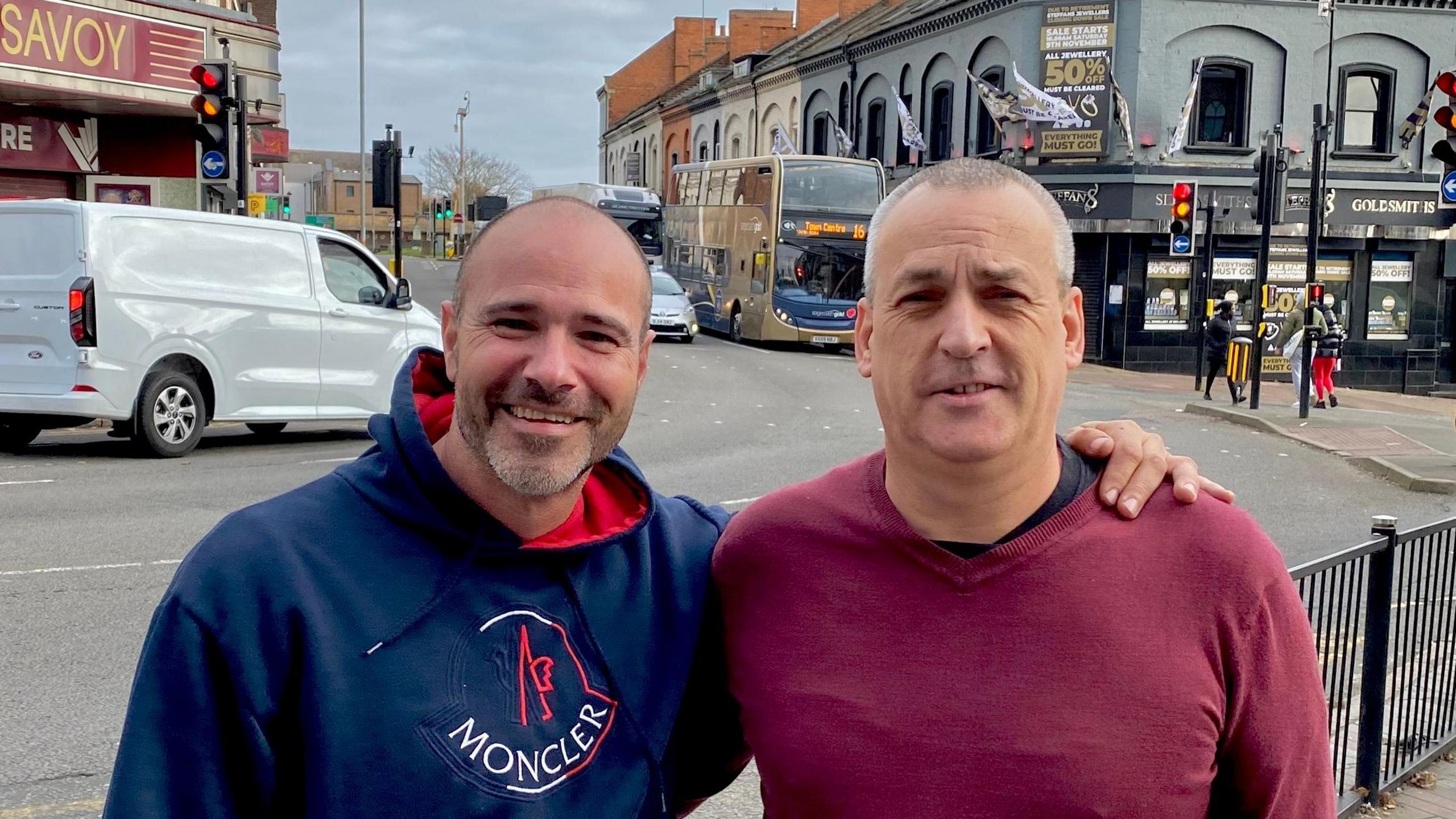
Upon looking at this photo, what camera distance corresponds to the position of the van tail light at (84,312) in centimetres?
1161

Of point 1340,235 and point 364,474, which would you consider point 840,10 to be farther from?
point 364,474

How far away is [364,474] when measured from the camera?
213cm

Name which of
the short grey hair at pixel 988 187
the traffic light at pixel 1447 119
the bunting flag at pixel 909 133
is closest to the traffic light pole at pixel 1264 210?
the traffic light at pixel 1447 119

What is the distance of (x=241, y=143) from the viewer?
53.3 ft

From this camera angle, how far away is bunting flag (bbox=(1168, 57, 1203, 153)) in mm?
29297

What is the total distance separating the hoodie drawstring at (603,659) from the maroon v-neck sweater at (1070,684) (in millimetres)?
194

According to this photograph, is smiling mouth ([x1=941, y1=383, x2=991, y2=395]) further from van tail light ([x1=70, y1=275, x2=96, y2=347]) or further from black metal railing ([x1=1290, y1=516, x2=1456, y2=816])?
van tail light ([x1=70, y1=275, x2=96, y2=347])

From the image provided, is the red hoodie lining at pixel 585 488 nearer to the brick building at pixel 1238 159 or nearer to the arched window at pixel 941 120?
the brick building at pixel 1238 159

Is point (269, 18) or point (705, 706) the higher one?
point (269, 18)

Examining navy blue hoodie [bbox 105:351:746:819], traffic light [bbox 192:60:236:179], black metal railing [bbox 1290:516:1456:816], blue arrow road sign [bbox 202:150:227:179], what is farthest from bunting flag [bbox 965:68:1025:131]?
navy blue hoodie [bbox 105:351:746:819]

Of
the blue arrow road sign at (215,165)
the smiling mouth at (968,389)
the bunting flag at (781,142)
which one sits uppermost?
the bunting flag at (781,142)

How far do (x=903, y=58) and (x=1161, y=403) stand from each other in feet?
59.7

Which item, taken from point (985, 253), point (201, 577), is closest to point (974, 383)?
point (985, 253)

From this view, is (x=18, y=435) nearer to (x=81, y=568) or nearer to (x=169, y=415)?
(x=169, y=415)
